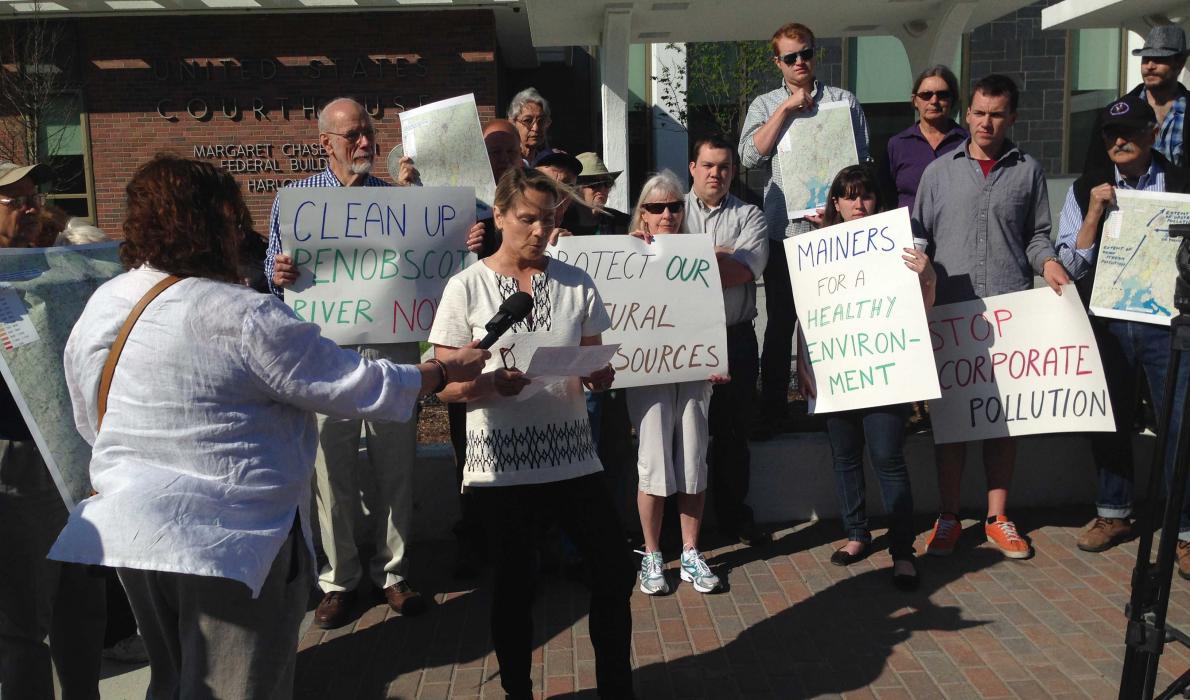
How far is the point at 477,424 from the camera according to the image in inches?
128

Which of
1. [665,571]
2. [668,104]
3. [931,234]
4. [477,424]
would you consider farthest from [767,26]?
[477,424]

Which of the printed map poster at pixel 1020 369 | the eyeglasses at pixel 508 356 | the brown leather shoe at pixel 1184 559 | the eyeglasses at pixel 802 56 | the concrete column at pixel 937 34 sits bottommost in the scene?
the brown leather shoe at pixel 1184 559

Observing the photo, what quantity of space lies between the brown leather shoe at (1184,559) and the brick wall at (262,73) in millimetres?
12210

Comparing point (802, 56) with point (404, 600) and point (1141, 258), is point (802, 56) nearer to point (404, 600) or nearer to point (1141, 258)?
point (1141, 258)

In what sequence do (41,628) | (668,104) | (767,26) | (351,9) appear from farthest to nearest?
(668,104) < (351,9) < (767,26) < (41,628)

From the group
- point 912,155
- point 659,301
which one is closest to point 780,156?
point 912,155

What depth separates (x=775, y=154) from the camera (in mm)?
5324

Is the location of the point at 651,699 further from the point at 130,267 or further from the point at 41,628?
the point at 130,267

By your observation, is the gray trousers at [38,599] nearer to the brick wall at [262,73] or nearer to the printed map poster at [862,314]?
the printed map poster at [862,314]

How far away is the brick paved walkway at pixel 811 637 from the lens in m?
3.63

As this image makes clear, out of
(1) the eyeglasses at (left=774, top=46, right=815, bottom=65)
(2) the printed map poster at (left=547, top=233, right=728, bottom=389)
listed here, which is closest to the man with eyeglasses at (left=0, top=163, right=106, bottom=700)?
(2) the printed map poster at (left=547, top=233, right=728, bottom=389)

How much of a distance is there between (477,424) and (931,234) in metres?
2.83

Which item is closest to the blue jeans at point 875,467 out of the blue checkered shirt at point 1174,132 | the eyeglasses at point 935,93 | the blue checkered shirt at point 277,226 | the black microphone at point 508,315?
the eyeglasses at point 935,93

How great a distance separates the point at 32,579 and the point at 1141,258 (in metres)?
4.67
